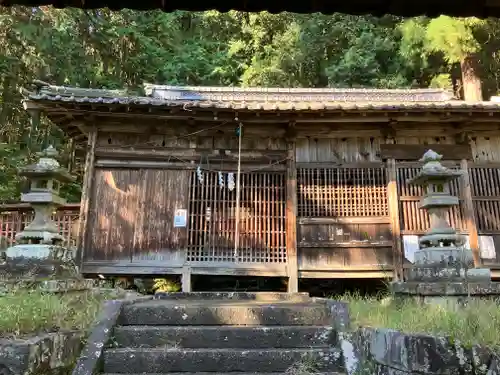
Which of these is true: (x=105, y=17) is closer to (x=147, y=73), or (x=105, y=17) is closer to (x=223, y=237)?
(x=147, y=73)

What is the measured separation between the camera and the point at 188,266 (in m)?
9.05

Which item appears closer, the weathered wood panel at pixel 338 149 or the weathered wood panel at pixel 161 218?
the weathered wood panel at pixel 161 218

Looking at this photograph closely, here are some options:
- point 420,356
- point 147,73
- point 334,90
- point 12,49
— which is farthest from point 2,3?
point 147,73

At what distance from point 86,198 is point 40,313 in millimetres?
5540

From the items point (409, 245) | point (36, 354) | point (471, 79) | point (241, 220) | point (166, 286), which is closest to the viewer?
point (36, 354)

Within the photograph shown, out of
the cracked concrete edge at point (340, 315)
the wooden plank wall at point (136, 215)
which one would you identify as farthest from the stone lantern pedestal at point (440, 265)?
the wooden plank wall at point (136, 215)

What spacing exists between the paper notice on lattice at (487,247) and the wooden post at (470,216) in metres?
0.13

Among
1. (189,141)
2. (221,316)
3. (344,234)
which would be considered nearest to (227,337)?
(221,316)

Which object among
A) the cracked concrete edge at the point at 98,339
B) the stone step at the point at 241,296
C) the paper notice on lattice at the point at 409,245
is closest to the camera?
the cracked concrete edge at the point at 98,339

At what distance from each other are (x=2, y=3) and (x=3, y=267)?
433 cm

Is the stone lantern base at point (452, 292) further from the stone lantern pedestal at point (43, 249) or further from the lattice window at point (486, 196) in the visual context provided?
the lattice window at point (486, 196)

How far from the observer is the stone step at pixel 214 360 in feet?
13.3

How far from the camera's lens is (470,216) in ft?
30.9

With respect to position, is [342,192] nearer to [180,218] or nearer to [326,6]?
[180,218]
